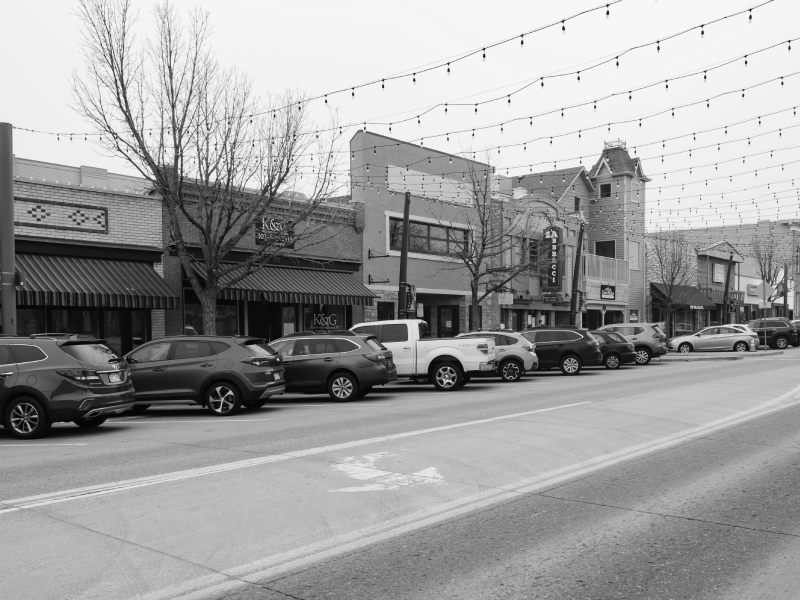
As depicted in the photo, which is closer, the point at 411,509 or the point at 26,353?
the point at 411,509

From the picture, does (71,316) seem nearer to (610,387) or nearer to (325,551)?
(610,387)

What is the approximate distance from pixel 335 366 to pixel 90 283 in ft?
23.6

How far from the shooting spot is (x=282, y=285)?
938 inches

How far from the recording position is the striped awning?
59.7ft

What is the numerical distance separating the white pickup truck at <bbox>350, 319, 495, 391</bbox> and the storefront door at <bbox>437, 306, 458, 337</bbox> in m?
13.4

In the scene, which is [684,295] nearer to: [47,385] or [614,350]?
[614,350]

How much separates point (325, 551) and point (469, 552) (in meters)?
1.02

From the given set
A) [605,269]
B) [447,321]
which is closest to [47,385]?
[447,321]

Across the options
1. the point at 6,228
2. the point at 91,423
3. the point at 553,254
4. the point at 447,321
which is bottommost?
the point at 91,423

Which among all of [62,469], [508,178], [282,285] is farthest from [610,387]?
[508,178]

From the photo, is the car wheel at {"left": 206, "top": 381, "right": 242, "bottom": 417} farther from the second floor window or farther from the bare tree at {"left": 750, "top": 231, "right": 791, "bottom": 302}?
the bare tree at {"left": 750, "top": 231, "right": 791, "bottom": 302}

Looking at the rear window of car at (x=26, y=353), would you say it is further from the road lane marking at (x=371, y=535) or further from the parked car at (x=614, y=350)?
the parked car at (x=614, y=350)

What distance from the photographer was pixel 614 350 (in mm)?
27016

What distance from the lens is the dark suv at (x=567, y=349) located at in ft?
80.3
